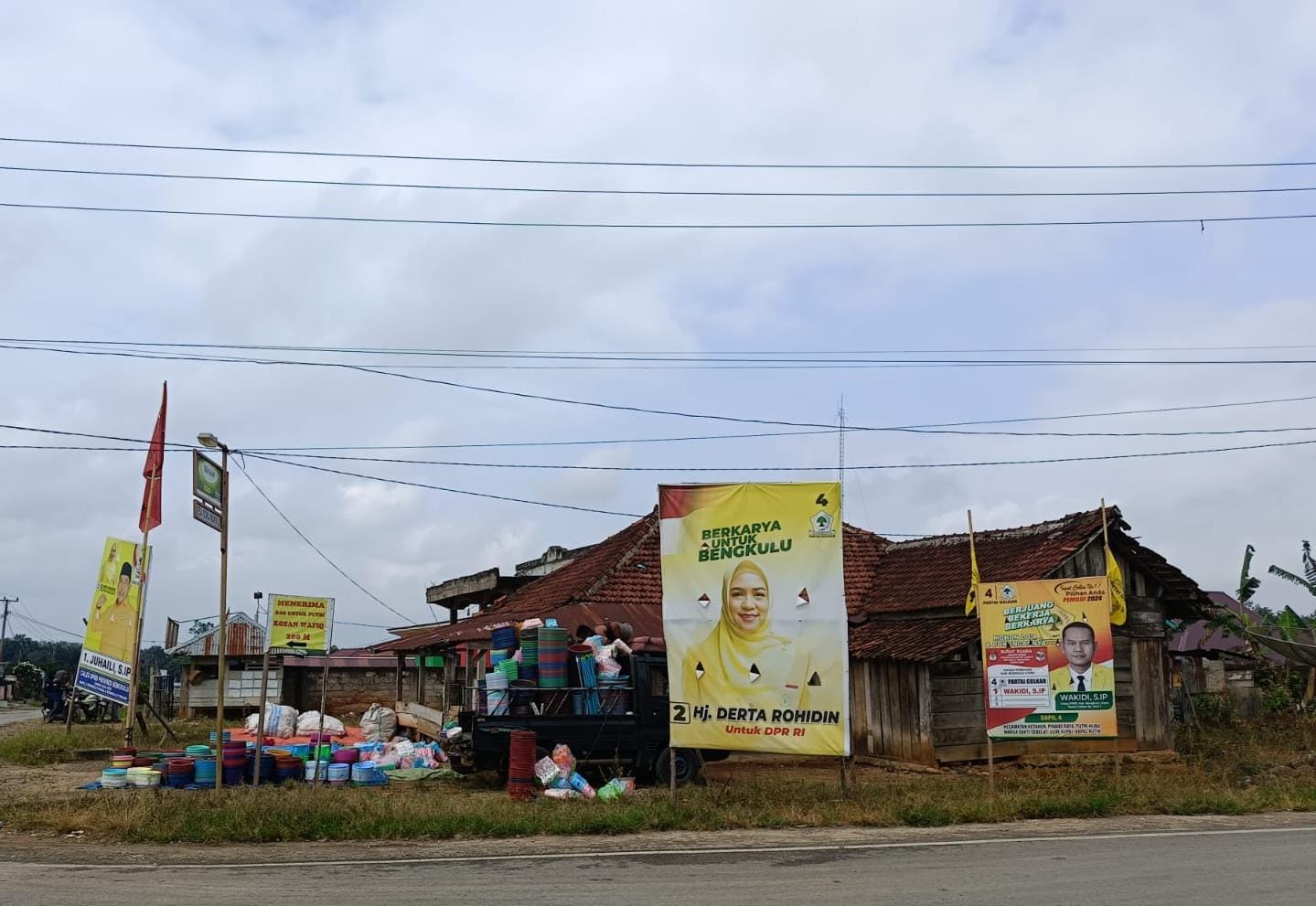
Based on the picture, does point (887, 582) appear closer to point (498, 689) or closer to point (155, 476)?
point (498, 689)

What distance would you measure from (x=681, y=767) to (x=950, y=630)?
6259 mm

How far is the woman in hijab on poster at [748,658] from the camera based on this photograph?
48.5 feet

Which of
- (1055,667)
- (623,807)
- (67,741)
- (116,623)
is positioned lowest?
(67,741)

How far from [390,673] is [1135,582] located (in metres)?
25.7

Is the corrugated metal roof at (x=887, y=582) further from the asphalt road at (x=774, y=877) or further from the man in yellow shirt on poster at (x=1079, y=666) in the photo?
the asphalt road at (x=774, y=877)

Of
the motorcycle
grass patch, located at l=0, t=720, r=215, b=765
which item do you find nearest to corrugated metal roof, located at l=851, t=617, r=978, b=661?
grass patch, located at l=0, t=720, r=215, b=765

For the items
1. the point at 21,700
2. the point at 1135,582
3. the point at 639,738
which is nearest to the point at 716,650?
the point at 639,738

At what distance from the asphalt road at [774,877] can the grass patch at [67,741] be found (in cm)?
1384

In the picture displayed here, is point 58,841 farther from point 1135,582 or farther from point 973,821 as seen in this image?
point 1135,582

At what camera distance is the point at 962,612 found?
22.4 metres

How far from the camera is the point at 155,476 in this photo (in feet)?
74.2

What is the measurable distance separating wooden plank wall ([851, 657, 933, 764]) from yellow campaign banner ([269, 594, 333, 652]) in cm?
1026

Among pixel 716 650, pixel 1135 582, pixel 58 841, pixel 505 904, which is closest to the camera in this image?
pixel 505 904

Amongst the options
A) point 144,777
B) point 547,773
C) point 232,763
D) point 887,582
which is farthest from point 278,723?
point 887,582
